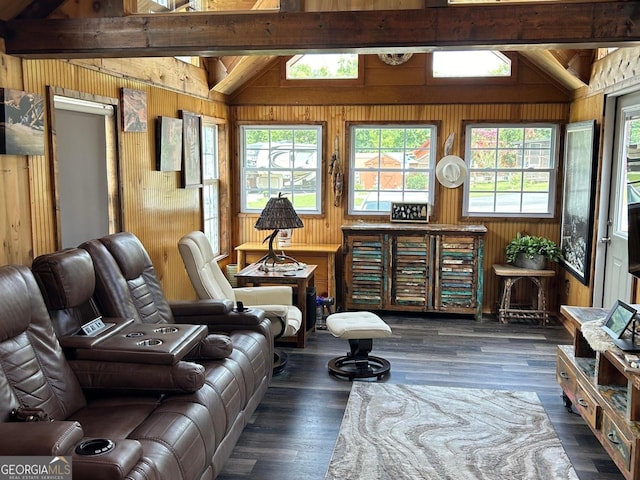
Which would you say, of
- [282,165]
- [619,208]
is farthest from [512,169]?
[282,165]

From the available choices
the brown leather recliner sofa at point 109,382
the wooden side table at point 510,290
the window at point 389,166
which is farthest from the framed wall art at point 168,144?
the wooden side table at point 510,290

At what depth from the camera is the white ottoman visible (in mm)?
4254

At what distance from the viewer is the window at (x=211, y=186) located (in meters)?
5.94

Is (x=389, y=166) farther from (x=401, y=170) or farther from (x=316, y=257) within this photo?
(x=316, y=257)

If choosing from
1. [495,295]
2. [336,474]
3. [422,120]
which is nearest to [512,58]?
[422,120]

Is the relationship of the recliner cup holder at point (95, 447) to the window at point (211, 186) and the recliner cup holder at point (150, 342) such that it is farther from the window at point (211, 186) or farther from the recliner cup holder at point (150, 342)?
the window at point (211, 186)

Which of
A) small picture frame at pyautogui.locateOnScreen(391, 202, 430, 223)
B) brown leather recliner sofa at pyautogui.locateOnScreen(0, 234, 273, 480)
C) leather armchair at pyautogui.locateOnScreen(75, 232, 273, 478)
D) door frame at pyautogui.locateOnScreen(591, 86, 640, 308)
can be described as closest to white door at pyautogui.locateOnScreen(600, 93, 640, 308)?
door frame at pyautogui.locateOnScreen(591, 86, 640, 308)

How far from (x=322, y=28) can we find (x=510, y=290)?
392 cm

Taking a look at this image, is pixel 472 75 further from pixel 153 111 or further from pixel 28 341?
pixel 28 341

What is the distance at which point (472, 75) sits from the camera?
6.07 meters

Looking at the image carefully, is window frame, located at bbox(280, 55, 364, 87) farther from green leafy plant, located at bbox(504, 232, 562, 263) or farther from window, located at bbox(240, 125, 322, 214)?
green leafy plant, located at bbox(504, 232, 562, 263)

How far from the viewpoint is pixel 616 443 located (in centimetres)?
296

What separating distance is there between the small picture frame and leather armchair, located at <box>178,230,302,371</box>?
187 cm

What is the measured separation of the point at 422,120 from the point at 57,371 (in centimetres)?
460
